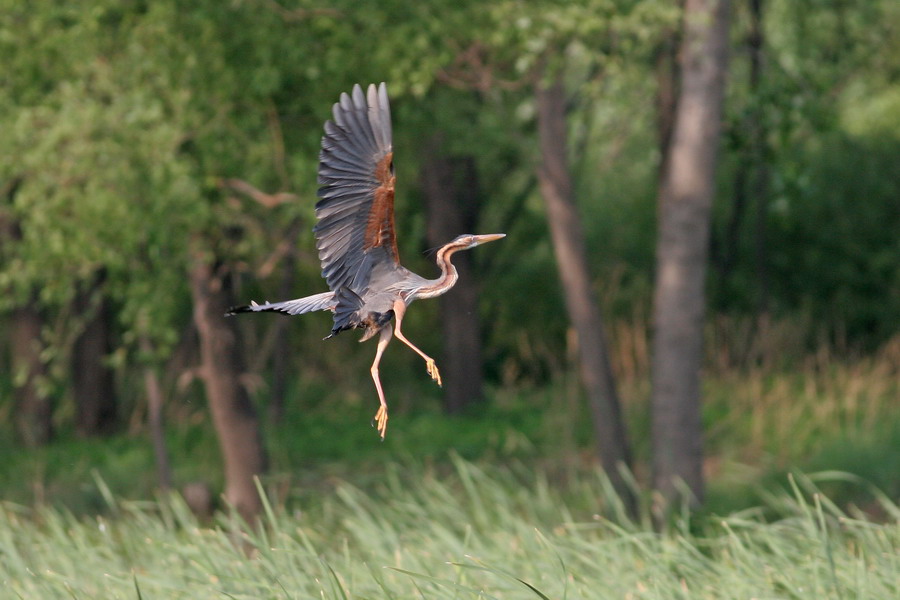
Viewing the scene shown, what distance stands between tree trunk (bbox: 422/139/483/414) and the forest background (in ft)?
0.14

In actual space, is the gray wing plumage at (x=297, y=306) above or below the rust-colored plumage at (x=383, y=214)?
below

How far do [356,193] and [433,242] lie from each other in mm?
12643

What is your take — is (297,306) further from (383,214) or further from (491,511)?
(491,511)

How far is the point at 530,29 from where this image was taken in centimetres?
904

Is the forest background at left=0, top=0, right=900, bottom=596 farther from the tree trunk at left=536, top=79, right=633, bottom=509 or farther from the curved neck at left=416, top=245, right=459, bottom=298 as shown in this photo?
the curved neck at left=416, top=245, right=459, bottom=298

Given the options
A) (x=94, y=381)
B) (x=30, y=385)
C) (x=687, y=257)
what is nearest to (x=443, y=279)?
(x=687, y=257)

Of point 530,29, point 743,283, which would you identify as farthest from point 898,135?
point 530,29

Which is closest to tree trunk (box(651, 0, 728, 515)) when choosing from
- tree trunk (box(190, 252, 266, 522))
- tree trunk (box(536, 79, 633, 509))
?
tree trunk (box(536, 79, 633, 509))

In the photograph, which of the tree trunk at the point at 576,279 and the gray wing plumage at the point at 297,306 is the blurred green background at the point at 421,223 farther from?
the gray wing plumage at the point at 297,306

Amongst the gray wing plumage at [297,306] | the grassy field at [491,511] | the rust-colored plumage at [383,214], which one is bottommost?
the grassy field at [491,511]

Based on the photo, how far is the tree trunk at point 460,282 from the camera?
15.0 m

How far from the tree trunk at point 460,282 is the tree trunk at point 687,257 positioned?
498 centimetres

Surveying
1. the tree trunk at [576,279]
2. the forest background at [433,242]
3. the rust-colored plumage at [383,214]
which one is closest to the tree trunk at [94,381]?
the forest background at [433,242]

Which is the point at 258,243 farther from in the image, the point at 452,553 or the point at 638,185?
the point at 638,185
